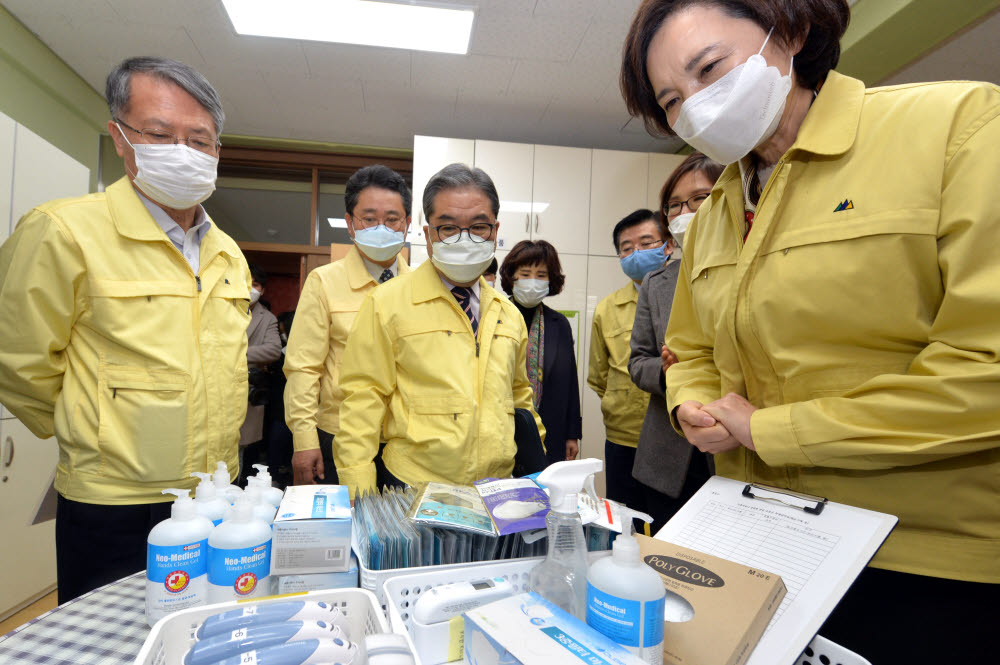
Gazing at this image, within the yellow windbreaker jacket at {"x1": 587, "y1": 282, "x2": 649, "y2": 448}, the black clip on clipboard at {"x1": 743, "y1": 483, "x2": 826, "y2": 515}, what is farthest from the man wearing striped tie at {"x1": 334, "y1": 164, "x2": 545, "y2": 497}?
the yellow windbreaker jacket at {"x1": 587, "y1": 282, "x2": 649, "y2": 448}

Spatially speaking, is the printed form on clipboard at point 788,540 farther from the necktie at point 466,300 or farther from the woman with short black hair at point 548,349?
the woman with short black hair at point 548,349

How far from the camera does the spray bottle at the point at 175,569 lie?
78 centimetres

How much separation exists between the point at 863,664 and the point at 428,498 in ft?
2.07

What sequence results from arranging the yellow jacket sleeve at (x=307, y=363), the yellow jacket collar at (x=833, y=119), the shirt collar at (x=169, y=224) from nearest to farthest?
1. the yellow jacket collar at (x=833, y=119)
2. the shirt collar at (x=169, y=224)
3. the yellow jacket sleeve at (x=307, y=363)

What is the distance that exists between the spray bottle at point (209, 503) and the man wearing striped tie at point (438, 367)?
457 mm

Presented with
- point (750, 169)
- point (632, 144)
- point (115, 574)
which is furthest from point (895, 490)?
→ point (632, 144)

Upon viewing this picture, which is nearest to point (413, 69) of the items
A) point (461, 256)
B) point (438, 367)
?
point (461, 256)

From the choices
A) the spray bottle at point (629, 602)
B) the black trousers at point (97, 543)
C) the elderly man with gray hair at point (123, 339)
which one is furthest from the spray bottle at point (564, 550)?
the black trousers at point (97, 543)

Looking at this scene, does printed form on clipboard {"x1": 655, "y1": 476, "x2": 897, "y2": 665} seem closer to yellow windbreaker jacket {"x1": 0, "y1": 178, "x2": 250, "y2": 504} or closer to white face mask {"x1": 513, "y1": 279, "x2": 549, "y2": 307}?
yellow windbreaker jacket {"x1": 0, "y1": 178, "x2": 250, "y2": 504}

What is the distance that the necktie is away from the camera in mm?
1598

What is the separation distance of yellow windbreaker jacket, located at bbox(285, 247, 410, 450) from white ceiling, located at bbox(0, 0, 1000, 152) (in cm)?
194

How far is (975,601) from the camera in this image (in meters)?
0.75

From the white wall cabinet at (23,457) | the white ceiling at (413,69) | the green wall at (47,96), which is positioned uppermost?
the white ceiling at (413,69)

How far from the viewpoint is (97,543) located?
4.15 feet
